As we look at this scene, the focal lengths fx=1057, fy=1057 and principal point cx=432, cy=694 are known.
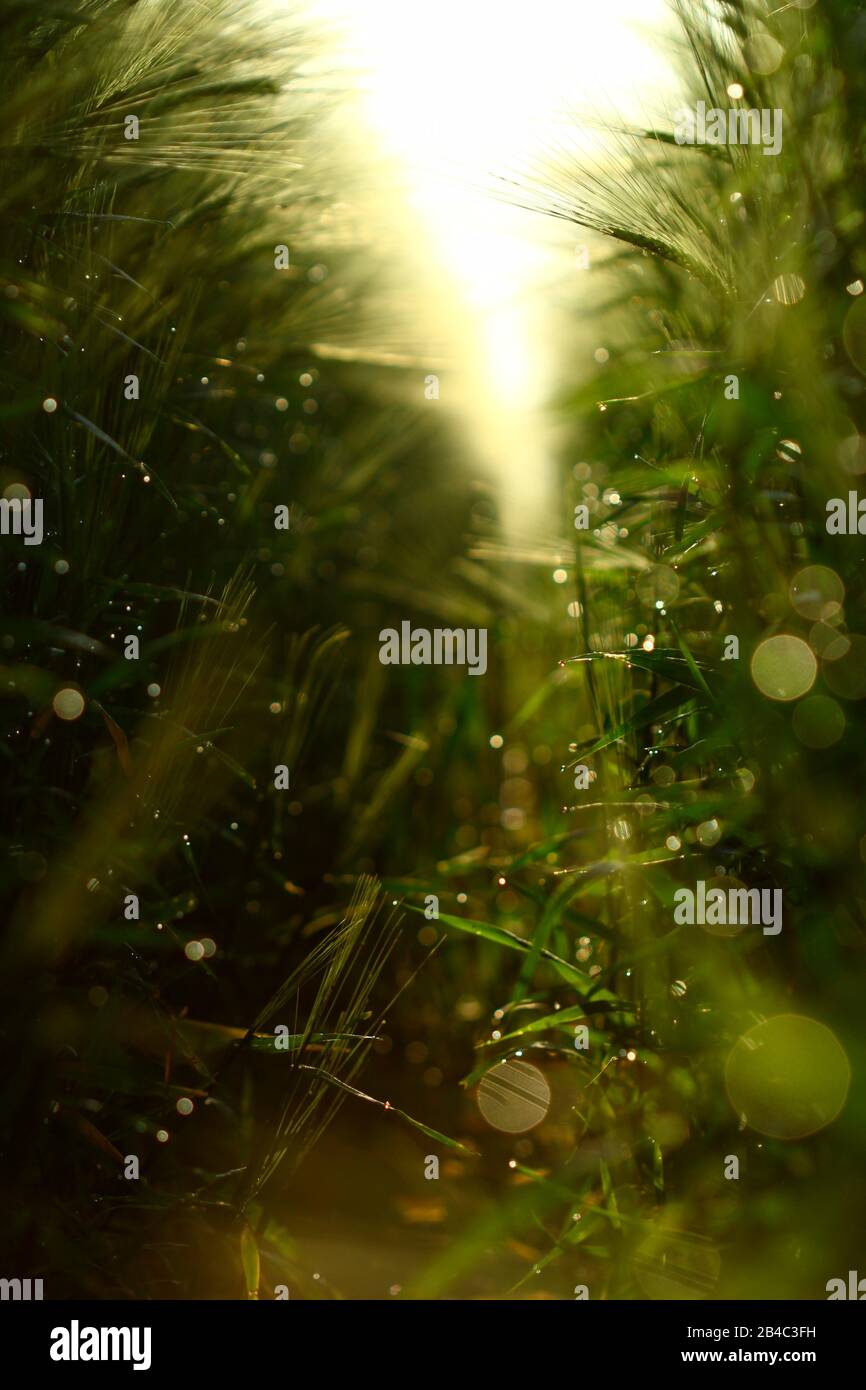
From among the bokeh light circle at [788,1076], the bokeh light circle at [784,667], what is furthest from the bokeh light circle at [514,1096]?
the bokeh light circle at [784,667]

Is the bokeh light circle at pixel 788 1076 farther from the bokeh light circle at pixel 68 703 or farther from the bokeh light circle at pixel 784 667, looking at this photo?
the bokeh light circle at pixel 68 703

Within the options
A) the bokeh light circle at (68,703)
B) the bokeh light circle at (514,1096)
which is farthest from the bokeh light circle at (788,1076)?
the bokeh light circle at (68,703)

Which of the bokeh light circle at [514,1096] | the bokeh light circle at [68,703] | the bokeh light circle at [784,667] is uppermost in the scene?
the bokeh light circle at [68,703]

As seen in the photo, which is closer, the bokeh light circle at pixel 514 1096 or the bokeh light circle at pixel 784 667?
the bokeh light circle at pixel 784 667

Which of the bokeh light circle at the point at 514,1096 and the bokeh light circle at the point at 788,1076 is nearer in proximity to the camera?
the bokeh light circle at the point at 788,1076

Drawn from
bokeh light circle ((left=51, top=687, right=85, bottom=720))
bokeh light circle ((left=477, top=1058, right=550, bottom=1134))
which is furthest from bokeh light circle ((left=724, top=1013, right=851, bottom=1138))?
bokeh light circle ((left=51, top=687, right=85, bottom=720))

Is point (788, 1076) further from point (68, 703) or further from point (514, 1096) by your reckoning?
point (68, 703)

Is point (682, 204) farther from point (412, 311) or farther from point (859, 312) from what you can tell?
point (412, 311)

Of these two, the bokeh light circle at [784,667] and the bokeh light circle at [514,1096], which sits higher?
the bokeh light circle at [784,667]

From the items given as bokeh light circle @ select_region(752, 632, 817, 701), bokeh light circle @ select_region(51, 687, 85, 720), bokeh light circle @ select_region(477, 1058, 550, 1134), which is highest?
bokeh light circle @ select_region(51, 687, 85, 720)

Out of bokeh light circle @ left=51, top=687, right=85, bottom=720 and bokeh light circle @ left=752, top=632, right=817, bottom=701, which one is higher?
bokeh light circle @ left=51, top=687, right=85, bottom=720

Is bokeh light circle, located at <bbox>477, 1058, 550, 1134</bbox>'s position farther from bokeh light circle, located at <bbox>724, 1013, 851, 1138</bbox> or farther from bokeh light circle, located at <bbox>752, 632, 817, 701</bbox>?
bokeh light circle, located at <bbox>752, 632, 817, 701</bbox>
